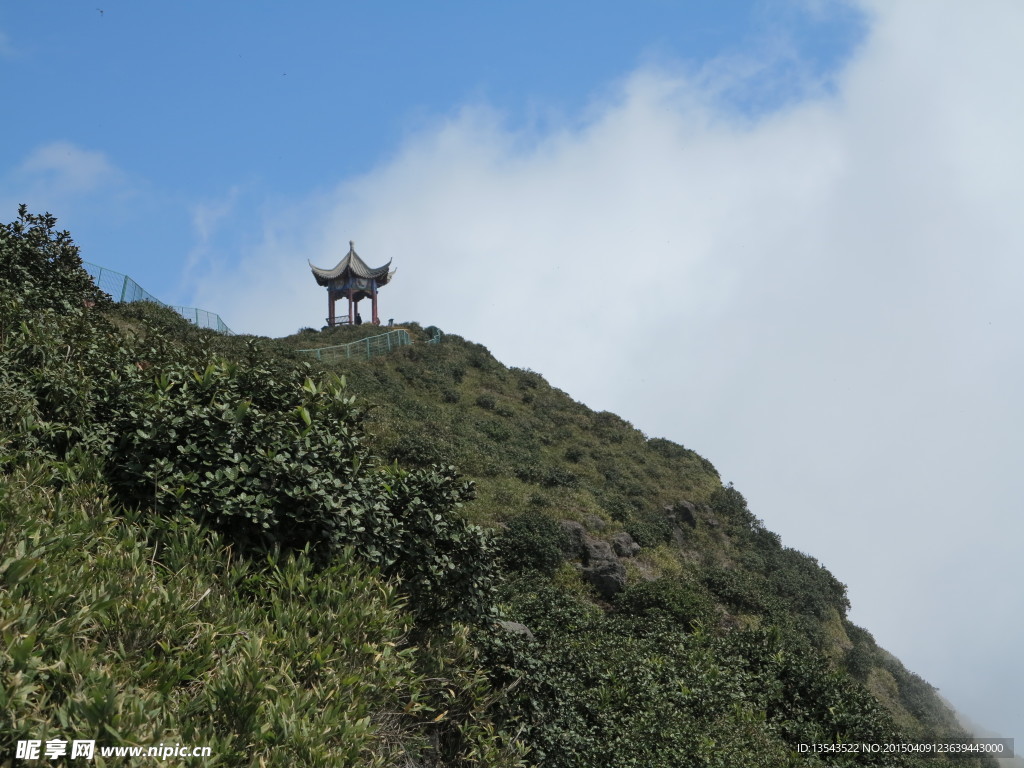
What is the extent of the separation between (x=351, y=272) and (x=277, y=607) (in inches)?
2079

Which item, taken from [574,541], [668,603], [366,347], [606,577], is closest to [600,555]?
[574,541]

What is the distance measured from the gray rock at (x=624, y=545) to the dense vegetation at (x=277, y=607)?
7289 mm

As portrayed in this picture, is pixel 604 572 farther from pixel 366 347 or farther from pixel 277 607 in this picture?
pixel 366 347

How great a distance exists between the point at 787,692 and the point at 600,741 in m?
6.69

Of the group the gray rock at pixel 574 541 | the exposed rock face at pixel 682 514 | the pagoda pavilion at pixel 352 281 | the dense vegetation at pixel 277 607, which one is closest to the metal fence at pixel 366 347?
the pagoda pavilion at pixel 352 281

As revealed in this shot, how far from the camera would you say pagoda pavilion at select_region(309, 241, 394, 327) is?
58.5m

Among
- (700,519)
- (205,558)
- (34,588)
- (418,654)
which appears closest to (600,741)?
(418,654)

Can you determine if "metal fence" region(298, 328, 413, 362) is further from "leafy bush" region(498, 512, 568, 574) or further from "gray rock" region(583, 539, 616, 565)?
"gray rock" region(583, 539, 616, 565)

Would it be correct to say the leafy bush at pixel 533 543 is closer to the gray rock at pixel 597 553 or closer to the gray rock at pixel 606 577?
the gray rock at pixel 597 553

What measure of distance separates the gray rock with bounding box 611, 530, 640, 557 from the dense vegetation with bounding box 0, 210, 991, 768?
287 inches

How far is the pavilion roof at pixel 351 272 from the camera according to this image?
5853 centimetres

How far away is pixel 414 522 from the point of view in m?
9.67

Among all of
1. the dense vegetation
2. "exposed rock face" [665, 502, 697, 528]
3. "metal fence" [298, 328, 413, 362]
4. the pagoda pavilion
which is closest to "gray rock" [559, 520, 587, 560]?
the dense vegetation

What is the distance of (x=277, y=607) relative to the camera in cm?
751
